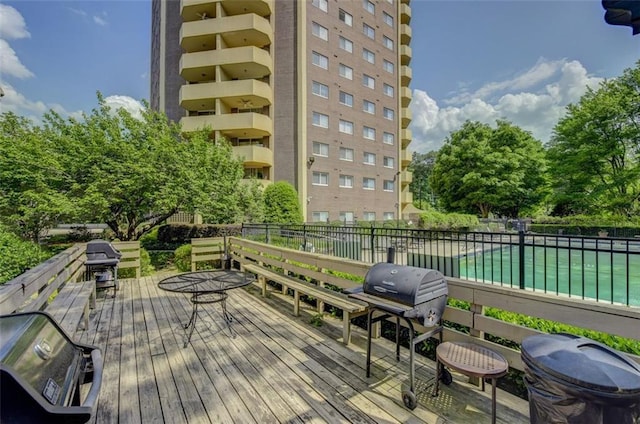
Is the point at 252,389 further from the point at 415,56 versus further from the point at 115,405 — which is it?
the point at 415,56

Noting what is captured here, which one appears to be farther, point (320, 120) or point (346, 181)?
point (346, 181)

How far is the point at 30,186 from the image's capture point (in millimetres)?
10188

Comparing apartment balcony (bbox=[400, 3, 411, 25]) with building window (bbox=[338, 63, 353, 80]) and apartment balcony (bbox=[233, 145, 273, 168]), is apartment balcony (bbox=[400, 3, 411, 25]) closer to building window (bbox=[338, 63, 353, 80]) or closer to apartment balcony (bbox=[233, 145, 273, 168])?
building window (bbox=[338, 63, 353, 80])

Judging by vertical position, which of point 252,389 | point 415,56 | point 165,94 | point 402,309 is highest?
point 415,56

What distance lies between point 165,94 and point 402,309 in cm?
2453

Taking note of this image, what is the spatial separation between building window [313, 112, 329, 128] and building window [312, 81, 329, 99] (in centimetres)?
146

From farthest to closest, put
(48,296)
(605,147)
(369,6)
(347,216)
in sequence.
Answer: (369,6)
(347,216)
(605,147)
(48,296)

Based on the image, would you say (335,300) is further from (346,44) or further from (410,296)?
(346,44)

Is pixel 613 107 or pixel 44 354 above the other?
pixel 613 107

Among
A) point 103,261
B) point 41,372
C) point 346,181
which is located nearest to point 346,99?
point 346,181

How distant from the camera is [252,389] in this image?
2922 mm

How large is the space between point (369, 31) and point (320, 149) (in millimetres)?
12572

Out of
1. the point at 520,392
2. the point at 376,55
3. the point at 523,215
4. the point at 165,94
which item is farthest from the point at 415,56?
the point at 520,392

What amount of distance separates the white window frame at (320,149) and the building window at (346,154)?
1.63 m
